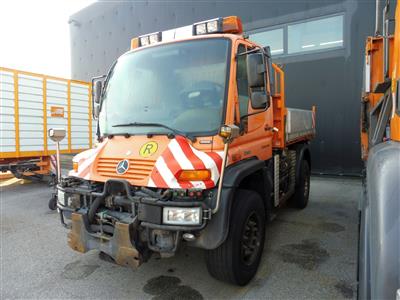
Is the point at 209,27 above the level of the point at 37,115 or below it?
above

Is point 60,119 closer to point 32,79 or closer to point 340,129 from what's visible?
point 32,79

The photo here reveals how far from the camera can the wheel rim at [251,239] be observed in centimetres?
309

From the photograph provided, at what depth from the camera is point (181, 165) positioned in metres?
2.60

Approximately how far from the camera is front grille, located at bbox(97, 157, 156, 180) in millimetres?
2734

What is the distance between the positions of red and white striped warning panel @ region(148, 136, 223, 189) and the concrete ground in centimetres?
115

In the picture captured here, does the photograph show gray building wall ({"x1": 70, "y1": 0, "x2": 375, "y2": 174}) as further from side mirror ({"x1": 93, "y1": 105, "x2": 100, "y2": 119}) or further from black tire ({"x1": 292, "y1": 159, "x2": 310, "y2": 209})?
side mirror ({"x1": 93, "y1": 105, "x2": 100, "y2": 119})

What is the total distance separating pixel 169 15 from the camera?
34.9 ft

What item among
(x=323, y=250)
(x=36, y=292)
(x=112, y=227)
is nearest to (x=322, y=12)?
(x=323, y=250)

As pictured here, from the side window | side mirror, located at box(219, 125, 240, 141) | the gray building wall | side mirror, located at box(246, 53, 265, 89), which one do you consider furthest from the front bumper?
the gray building wall

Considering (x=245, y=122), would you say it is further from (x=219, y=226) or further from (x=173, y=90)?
(x=219, y=226)

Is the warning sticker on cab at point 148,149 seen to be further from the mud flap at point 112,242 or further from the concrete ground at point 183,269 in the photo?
the concrete ground at point 183,269

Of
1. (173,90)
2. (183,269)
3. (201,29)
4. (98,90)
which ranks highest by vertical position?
(201,29)

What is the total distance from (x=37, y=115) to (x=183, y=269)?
6067mm

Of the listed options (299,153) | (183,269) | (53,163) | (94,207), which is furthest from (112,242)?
(53,163)
